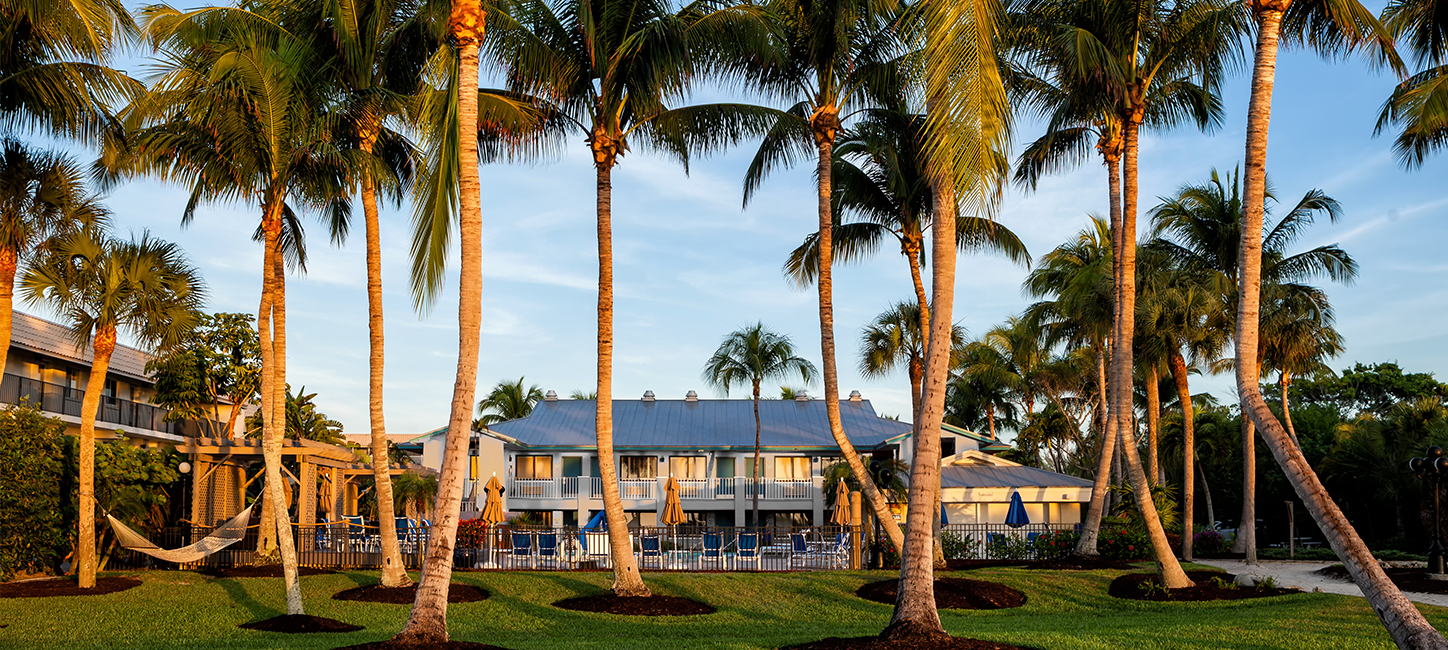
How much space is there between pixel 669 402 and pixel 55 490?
88.8 feet

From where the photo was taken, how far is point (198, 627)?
13.3m

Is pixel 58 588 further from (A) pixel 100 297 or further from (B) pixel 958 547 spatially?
(B) pixel 958 547

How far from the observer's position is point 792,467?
40.2 m

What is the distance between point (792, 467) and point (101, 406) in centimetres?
2435

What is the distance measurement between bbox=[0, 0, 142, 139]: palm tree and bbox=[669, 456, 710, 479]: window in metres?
27.8

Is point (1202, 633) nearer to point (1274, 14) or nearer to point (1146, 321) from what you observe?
point (1274, 14)

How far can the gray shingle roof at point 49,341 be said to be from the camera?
1181 inches

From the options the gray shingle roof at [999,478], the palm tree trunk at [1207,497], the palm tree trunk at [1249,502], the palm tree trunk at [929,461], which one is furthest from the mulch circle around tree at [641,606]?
the palm tree trunk at [1207,497]

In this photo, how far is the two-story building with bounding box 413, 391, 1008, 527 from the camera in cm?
3809

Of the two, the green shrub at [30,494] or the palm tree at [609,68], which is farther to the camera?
the green shrub at [30,494]

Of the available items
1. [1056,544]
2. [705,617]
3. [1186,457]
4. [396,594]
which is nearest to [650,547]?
[396,594]

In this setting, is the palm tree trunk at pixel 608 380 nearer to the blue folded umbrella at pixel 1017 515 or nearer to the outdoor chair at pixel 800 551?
the outdoor chair at pixel 800 551

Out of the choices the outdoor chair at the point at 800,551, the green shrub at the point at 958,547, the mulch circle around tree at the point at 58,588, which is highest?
the mulch circle around tree at the point at 58,588

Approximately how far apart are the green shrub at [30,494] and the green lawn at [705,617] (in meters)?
2.42
